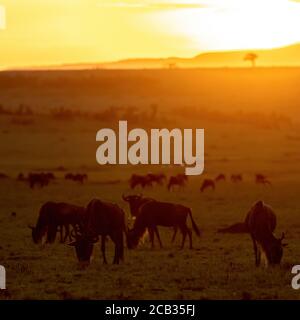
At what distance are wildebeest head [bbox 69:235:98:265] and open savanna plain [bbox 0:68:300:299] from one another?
19cm

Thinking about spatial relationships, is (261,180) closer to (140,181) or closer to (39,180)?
(140,181)

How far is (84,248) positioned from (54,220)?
9.83ft

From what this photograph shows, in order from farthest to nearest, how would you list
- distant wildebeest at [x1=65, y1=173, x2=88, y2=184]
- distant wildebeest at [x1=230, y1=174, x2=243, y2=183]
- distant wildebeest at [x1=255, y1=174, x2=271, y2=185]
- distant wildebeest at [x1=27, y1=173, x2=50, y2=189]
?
distant wildebeest at [x1=230, y1=174, x2=243, y2=183] < distant wildebeest at [x1=65, y1=173, x2=88, y2=184] < distant wildebeest at [x1=255, y1=174, x2=271, y2=185] < distant wildebeest at [x1=27, y1=173, x2=50, y2=189]

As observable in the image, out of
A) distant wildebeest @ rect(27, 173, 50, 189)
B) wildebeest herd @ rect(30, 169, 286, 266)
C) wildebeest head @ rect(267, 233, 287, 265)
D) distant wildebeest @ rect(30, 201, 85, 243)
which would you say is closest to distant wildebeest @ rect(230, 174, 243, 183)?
distant wildebeest @ rect(27, 173, 50, 189)

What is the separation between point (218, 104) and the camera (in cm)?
7469

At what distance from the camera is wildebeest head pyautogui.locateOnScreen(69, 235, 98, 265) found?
15477 millimetres

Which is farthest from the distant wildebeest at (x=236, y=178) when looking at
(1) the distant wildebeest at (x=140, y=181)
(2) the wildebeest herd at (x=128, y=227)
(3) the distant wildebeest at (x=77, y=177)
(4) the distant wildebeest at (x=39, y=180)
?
(2) the wildebeest herd at (x=128, y=227)

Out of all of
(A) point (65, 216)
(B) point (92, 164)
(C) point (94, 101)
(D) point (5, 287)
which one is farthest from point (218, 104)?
(D) point (5, 287)

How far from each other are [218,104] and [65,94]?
1469 cm

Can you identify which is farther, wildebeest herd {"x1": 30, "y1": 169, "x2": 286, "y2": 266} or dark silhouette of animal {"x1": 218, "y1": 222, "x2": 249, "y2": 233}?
dark silhouette of animal {"x1": 218, "y1": 222, "x2": 249, "y2": 233}

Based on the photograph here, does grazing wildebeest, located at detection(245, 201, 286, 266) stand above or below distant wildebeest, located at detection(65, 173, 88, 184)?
below

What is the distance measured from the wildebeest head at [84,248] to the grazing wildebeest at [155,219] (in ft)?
5.32

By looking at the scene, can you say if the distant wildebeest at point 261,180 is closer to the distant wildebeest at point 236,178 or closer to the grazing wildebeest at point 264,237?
the distant wildebeest at point 236,178

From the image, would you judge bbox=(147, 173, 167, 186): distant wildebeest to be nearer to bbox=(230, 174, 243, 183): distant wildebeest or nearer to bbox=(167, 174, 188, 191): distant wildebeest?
bbox=(167, 174, 188, 191): distant wildebeest
